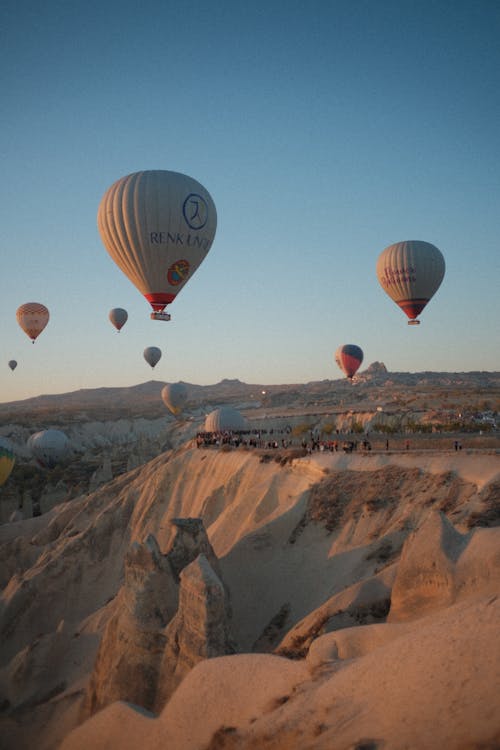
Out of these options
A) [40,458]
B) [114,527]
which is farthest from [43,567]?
[40,458]

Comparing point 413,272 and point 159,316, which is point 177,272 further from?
point 413,272

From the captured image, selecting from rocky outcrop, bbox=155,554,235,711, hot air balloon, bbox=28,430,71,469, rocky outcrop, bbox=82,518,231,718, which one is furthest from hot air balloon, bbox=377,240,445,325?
hot air balloon, bbox=28,430,71,469

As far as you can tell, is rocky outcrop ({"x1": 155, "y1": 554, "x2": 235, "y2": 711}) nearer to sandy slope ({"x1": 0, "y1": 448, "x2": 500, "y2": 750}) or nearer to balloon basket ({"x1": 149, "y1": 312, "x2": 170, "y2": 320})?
sandy slope ({"x1": 0, "y1": 448, "x2": 500, "y2": 750})

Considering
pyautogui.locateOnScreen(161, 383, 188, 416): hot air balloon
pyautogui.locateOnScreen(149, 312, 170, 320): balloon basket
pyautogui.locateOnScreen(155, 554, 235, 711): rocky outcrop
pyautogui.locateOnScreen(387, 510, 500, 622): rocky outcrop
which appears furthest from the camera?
pyautogui.locateOnScreen(161, 383, 188, 416): hot air balloon

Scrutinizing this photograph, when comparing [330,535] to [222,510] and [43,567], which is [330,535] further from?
[43,567]

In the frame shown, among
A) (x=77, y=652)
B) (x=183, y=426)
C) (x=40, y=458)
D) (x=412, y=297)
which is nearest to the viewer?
(x=77, y=652)

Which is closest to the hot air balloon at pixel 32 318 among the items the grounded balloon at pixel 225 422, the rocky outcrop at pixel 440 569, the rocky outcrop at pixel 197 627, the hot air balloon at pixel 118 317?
the hot air balloon at pixel 118 317
